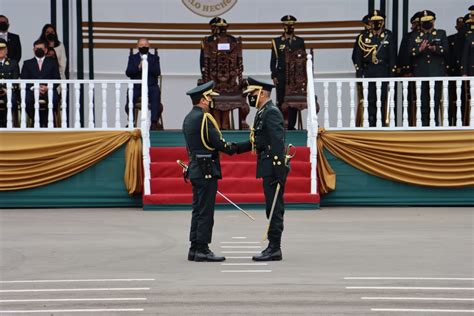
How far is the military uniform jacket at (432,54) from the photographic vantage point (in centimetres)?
1888

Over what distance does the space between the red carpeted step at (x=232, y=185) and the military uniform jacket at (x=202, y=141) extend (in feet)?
16.6

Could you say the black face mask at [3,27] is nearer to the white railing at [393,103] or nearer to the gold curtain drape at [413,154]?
the white railing at [393,103]

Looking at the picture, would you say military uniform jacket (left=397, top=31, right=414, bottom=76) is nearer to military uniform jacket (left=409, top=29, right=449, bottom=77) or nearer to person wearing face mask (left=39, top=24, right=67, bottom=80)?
military uniform jacket (left=409, top=29, right=449, bottom=77)

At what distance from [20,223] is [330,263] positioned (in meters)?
5.46

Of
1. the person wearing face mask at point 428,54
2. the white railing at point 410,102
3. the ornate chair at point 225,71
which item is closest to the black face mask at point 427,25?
the person wearing face mask at point 428,54

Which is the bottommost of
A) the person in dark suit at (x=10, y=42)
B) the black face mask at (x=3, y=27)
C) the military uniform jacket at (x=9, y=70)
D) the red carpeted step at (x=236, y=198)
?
the red carpeted step at (x=236, y=198)

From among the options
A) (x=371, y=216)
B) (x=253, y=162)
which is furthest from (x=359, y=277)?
(x=253, y=162)

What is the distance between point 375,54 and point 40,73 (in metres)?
5.10

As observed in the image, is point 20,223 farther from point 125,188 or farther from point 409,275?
point 409,275

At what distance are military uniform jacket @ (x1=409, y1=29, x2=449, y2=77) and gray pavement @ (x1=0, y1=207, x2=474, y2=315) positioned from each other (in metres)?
2.75

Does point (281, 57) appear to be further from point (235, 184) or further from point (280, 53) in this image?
point (235, 184)

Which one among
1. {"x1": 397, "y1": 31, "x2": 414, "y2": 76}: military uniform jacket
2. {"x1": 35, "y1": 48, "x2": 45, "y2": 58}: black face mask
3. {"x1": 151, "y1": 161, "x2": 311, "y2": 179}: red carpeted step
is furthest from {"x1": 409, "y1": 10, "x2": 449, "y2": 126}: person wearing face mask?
{"x1": 35, "y1": 48, "x2": 45, "y2": 58}: black face mask

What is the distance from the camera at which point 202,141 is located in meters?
12.2

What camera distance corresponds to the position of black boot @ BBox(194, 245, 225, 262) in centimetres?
1195
